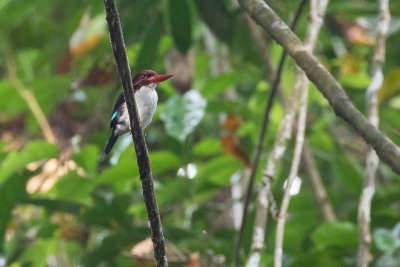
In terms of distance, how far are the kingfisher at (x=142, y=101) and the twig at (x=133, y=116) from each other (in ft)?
0.92

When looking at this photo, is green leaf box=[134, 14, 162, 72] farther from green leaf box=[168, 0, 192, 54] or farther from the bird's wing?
the bird's wing

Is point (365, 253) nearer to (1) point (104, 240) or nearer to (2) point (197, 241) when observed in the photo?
(2) point (197, 241)

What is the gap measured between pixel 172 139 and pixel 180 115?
546mm

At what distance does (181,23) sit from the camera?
3.21m

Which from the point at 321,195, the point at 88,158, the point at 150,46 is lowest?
the point at 321,195

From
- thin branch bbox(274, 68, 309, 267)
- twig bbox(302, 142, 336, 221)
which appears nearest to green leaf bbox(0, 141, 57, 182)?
thin branch bbox(274, 68, 309, 267)

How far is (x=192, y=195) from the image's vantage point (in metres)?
3.54

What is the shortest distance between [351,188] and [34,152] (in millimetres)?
1887

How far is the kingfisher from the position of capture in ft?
6.30

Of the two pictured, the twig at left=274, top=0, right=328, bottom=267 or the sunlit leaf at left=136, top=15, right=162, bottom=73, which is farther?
the sunlit leaf at left=136, top=15, right=162, bottom=73

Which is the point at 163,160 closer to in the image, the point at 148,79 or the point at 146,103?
the point at 148,79

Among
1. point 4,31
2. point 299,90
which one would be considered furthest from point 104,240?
point 4,31

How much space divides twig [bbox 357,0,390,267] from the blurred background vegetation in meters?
0.51

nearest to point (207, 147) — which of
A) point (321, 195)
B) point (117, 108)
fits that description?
point (321, 195)
